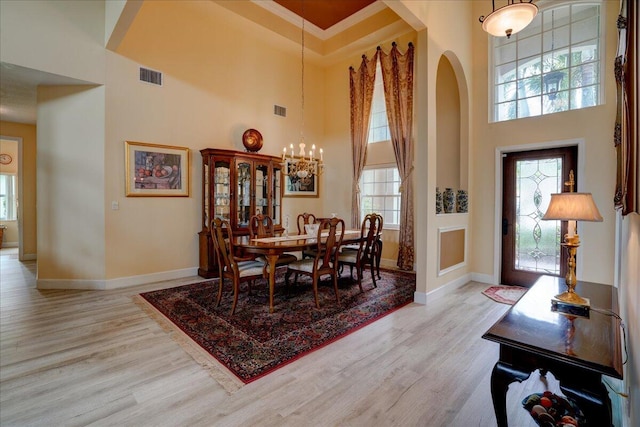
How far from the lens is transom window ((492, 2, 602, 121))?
12.7 ft

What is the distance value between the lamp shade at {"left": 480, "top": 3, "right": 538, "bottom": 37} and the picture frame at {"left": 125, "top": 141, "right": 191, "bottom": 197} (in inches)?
177

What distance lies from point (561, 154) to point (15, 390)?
20.3 feet

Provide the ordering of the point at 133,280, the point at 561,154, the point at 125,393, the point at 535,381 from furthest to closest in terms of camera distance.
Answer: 1. the point at 133,280
2. the point at 561,154
3. the point at 535,381
4. the point at 125,393

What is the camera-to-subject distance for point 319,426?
167cm

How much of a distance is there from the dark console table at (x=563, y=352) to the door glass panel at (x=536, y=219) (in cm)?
290

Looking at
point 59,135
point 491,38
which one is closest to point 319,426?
point 59,135

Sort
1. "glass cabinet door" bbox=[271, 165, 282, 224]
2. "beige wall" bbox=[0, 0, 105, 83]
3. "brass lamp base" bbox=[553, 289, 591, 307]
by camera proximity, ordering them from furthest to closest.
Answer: "glass cabinet door" bbox=[271, 165, 282, 224]
"beige wall" bbox=[0, 0, 105, 83]
"brass lamp base" bbox=[553, 289, 591, 307]

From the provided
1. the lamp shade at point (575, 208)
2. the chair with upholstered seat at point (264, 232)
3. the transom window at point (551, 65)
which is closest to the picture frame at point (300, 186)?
the chair with upholstered seat at point (264, 232)

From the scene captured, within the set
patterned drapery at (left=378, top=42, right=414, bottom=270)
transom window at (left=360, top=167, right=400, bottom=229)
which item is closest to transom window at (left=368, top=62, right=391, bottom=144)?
patterned drapery at (left=378, top=42, right=414, bottom=270)

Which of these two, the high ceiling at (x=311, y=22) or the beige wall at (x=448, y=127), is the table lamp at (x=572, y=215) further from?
the high ceiling at (x=311, y=22)

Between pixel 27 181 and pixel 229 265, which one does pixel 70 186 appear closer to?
pixel 229 265

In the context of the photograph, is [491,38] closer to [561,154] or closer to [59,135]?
[561,154]

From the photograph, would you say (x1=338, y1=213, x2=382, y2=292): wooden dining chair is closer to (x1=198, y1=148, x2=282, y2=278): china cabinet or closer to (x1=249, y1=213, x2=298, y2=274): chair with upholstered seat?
(x1=249, y1=213, x2=298, y2=274): chair with upholstered seat

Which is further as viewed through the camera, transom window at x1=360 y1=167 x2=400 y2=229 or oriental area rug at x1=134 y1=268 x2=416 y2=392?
transom window at x1=360 y1=167 x2=400 y2=229
